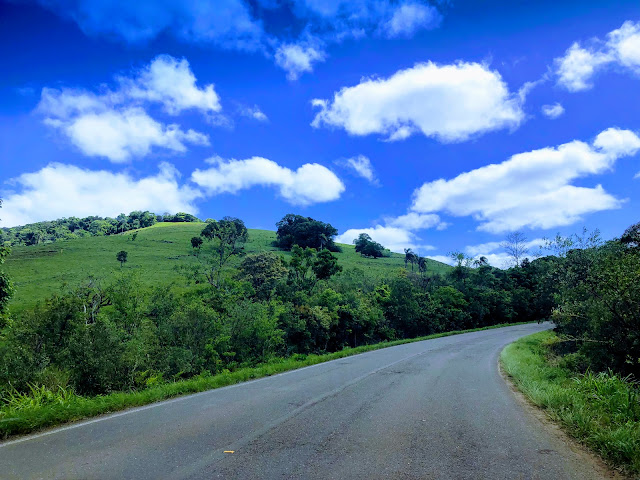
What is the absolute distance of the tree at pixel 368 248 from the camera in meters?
107

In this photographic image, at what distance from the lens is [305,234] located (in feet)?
329

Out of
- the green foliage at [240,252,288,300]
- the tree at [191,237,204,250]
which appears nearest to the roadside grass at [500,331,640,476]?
the green foliage at [240,252,288,300]

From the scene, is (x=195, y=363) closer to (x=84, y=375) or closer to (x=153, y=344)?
(x=153, y=344)

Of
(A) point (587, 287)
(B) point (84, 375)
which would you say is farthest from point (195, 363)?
(A) point (587, 287)

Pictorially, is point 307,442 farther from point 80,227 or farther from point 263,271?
point 80,227

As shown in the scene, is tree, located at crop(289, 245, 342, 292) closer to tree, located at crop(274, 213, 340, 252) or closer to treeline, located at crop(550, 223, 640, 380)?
treeline, located at crop(550, 223, 640, 380)

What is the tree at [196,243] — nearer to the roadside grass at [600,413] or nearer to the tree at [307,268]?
the tree at [307,268]

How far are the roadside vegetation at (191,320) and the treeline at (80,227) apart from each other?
31196 mm

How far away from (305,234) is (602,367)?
8829 centimetres

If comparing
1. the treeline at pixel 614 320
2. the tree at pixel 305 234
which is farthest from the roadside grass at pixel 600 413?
the tree at pixel 305 234

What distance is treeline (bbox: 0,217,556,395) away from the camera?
1165 cm

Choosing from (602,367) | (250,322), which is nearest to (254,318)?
(250,322)

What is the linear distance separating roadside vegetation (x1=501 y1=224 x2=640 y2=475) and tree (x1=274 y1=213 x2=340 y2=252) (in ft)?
254

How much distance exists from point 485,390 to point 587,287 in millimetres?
11025
